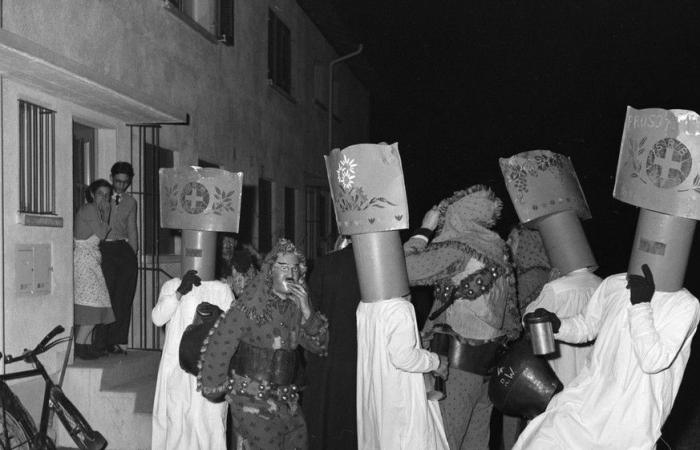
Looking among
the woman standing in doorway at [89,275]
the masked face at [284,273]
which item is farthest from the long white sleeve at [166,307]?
the woman standing in doorway at [89,275]

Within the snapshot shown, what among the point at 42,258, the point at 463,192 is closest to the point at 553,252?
the point at 463,192

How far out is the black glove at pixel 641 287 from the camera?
3863mm

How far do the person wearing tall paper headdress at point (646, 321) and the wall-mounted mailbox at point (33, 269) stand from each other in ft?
12.9

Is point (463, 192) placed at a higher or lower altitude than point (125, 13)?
lower

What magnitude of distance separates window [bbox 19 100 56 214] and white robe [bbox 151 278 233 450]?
5.24 feet

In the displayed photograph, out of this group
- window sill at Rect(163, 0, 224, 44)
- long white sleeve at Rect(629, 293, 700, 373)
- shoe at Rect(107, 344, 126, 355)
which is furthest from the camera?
window sill at Rect(163, 0, 224, 44)

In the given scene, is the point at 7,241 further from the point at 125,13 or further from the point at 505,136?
the point at 505,136

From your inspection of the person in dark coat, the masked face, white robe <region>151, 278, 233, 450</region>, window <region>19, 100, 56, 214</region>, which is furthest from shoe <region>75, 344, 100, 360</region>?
the masked face

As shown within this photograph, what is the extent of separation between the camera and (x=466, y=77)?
26.0 metres

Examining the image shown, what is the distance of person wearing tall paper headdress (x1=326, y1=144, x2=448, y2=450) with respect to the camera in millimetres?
4605

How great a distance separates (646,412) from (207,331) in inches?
98.9

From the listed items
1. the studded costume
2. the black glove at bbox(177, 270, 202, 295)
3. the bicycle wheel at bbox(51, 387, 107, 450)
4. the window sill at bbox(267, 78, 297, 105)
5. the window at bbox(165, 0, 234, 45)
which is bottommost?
the bicycle wheel at bbox(51, 387, 107, 450)

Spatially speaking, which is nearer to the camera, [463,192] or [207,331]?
[207,331]

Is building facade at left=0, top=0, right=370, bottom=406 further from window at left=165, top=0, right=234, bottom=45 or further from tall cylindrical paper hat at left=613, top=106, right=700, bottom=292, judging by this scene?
tall cylindrical paper hat at left=613, top=106, right=700, bottom=292
